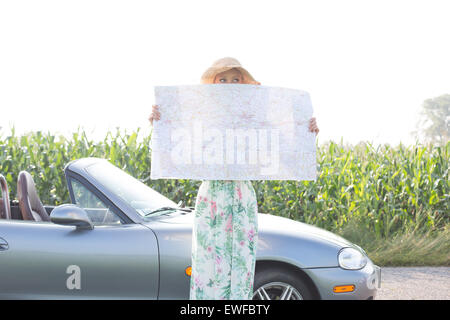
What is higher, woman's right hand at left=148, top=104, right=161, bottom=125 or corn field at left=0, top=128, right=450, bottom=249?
woman's right hand at left=148, top=104, right=161, bottom=125

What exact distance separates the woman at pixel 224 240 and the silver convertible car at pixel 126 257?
19 centimetres

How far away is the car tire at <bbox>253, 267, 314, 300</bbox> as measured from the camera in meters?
3.48

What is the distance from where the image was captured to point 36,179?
8164mm

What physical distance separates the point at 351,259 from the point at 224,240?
1.01m

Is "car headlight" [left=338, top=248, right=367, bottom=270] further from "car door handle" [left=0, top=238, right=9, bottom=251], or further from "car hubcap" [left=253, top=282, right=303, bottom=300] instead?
"car door handle" [left=0, top=238, right=9, bottom=251]

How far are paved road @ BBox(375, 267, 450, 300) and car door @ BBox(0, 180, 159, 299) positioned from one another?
2.85 m

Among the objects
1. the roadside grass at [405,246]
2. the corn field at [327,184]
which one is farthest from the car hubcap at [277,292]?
the corn field at [327,184]

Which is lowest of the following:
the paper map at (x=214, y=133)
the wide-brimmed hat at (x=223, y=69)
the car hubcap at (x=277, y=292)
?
the car hubcap at (x=277, y=292)

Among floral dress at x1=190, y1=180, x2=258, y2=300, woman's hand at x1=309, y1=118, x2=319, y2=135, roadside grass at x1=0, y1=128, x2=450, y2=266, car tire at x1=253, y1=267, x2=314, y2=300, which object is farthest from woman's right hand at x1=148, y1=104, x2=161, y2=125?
roadside grass at x1=0, y1=128, x2=450, y2=266

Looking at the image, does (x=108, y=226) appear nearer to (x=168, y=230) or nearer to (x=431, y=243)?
(x=168, y=230)

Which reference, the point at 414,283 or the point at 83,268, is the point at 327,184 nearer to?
the point at 414,283

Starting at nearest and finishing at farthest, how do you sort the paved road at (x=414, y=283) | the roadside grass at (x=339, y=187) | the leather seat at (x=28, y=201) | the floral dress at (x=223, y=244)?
1. the floral dress at (x=223, y=244)
2. the leather seat at (x=28, y=201)
3. the paved road at (x=414, y=283)
4. the roadside grass at (x=339, y=187)

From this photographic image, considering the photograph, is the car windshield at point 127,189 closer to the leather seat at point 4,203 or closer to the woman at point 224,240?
the woman at point 224,240

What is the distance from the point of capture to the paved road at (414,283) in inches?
209
